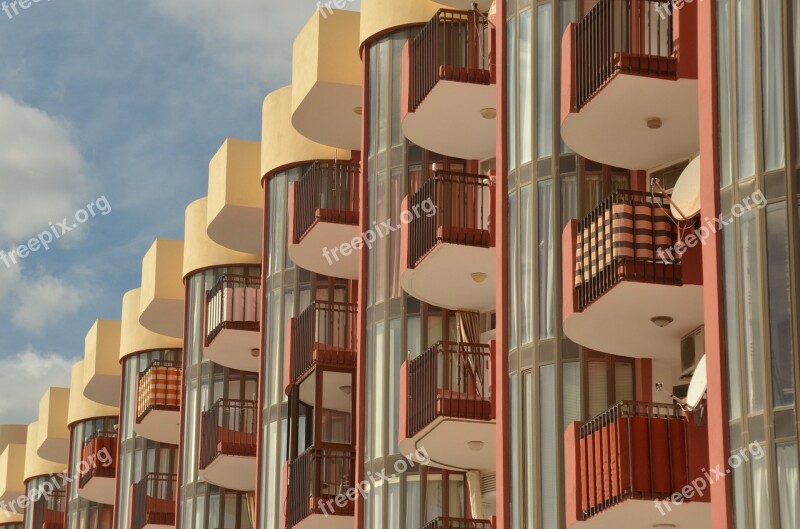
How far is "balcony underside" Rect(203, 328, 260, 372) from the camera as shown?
44.5 meters

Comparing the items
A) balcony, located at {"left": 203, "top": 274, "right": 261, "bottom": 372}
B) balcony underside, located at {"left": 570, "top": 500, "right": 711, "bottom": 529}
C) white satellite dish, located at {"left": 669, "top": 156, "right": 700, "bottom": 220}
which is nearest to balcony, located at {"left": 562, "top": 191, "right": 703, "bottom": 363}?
white satellite dish, located at {"left": 669, "top": 156, "right": 700, "bottom": 220}

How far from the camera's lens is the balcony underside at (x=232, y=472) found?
145 ft

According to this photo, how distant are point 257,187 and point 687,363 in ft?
68.7

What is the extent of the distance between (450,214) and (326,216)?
22.2ft

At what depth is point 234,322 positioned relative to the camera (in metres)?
44.3

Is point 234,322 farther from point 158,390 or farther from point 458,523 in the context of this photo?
point 458,523

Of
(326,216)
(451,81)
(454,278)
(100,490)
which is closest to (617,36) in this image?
(451,81)

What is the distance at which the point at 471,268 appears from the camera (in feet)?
102

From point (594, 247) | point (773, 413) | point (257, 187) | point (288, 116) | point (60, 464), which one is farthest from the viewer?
point (60, 464)

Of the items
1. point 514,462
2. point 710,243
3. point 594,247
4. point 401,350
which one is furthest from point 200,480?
point 710,243

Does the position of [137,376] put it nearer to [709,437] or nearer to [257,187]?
[257,187]

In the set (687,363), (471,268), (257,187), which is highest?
(257,187)

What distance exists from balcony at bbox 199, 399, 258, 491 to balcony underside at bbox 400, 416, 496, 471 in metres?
12.5

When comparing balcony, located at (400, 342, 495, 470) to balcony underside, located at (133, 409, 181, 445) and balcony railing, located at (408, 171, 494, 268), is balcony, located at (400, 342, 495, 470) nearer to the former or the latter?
balcony railing, located at (408, 171, 494, 268)
